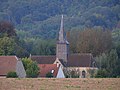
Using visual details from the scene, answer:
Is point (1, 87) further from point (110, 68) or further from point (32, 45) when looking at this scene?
point (32, 45)

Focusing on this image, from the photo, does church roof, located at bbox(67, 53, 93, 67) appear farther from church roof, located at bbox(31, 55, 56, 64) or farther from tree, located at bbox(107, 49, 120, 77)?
tree, located at bbox(107, 49, 120, 77)

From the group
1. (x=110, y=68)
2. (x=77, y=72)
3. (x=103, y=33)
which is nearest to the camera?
(x=110, y=68)

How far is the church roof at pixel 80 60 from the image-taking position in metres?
102

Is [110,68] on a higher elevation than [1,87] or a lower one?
lower

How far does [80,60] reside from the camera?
103 meters

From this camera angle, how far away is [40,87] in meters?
39.2

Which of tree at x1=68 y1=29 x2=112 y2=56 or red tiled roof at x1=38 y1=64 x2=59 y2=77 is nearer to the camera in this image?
red tiled roof at x1=38 y1=64 x2=59 y2=77

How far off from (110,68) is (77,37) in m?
30.2

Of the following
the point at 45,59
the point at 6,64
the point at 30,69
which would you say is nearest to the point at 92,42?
the point at 45,59

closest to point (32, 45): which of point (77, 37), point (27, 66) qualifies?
point (77, 37)

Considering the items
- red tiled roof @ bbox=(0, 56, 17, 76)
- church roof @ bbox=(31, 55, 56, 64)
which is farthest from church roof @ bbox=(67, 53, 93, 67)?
red tiled roof @ bbox=(0, 56, 17, 76)

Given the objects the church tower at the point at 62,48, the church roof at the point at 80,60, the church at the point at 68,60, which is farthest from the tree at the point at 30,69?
the church tower at the point at 62,48

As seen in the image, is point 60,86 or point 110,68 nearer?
point 60,86

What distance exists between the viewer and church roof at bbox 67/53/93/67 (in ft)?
334
